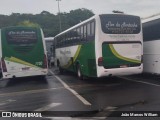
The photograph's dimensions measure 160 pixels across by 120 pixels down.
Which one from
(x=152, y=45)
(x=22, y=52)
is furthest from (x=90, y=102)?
(x=22, y=52)

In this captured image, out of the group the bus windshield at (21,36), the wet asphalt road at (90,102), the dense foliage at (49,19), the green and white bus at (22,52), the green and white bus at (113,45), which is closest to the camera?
the wet asphalt road at (90,102)

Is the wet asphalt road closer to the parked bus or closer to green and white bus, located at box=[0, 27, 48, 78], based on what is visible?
the parked bus

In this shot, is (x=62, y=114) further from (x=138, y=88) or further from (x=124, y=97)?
(x=138, y=88)

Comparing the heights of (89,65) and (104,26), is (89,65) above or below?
below

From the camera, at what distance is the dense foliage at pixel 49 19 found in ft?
258

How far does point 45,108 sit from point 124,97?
114 inches

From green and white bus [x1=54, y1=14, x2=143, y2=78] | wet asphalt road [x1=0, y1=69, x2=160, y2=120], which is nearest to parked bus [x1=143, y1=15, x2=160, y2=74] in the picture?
green and white bus [x1=54, y1=14, x2=143, y2=78]

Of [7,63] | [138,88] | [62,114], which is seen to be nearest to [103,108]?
[62,114]

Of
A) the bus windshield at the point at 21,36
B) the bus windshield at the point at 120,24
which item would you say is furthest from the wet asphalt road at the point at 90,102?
the bus windshield at the point at 21,36

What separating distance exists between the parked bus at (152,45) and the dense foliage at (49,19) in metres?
57.4

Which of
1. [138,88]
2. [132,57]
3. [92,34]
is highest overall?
[92,34]

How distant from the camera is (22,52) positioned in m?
19.1

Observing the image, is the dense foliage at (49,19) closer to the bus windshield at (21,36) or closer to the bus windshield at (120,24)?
the bus windshield at (21,36)

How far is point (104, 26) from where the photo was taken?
1541 cm
